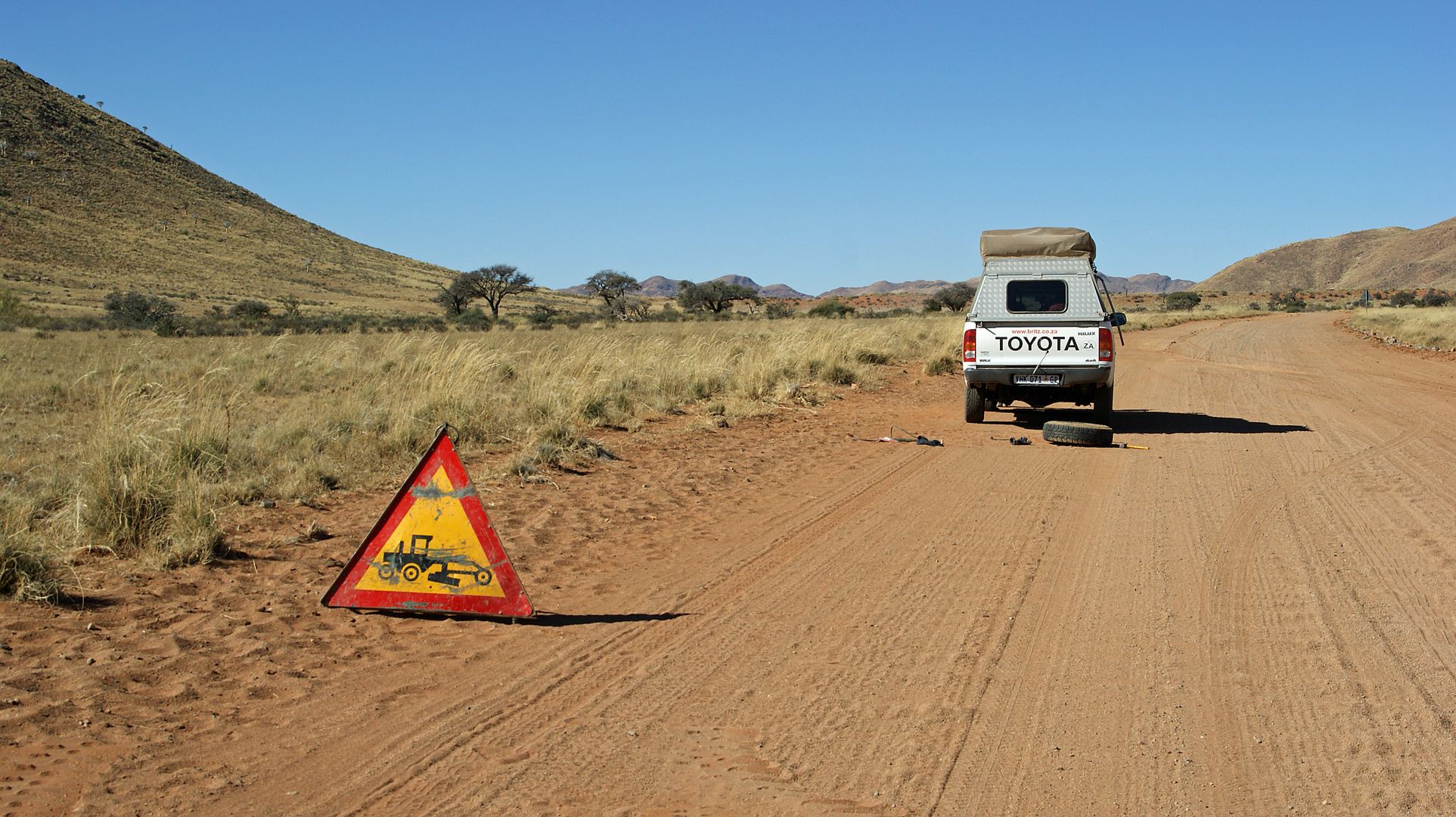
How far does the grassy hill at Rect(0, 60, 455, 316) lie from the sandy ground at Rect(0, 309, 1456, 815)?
2022 inches

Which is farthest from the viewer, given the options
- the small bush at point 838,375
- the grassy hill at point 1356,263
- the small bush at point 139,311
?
the grassy hill at point 1356,263

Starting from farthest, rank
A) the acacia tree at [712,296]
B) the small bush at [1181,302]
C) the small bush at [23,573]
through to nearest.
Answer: the small bush at [1181,302] → the acacia tree at [712,296] → the small bush at [23,573]

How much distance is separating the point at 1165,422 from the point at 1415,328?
2675 centimetres

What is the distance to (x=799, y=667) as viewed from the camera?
14.6 ft

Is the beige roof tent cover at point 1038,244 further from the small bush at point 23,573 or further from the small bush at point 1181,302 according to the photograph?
the small bush at point 1181,302

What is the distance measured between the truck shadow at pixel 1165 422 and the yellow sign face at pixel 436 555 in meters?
9.69

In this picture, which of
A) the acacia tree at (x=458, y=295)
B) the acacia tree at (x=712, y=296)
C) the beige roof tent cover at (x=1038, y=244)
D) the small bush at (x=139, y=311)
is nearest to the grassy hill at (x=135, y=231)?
the small bush at (x=139, y=311)

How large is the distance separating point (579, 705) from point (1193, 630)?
126 inches

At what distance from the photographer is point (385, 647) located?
4.75 m

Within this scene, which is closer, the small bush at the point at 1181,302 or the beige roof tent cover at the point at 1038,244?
the beige roof tent cover at the point at 1038,244

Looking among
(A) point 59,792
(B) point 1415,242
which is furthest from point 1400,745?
(B) point 1415,242

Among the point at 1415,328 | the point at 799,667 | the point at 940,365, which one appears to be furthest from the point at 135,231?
the point at 799,667

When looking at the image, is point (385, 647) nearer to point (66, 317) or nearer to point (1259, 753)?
point (1259, 753)

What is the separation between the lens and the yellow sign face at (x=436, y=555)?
16.6 ft
